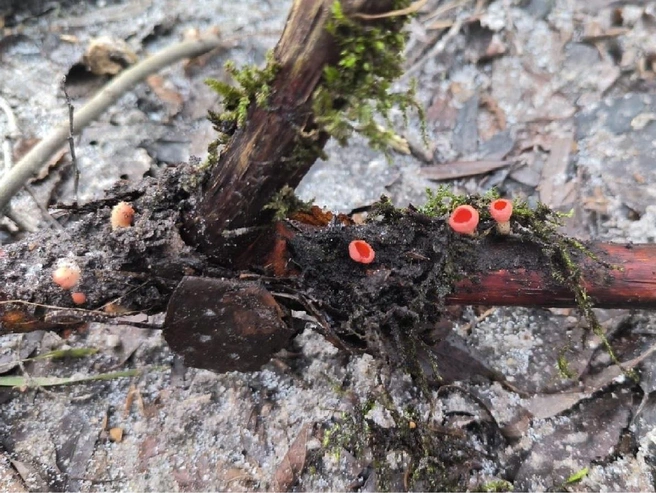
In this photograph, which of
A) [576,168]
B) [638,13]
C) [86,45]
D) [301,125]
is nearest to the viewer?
[301,125]

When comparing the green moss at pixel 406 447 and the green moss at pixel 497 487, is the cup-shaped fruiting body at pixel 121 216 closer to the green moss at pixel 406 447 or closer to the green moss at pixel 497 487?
the green moss at pixel 406 447

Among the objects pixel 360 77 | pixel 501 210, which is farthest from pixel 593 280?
pixel 360 77

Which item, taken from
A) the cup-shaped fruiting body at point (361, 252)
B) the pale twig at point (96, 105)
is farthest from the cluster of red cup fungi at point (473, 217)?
the pale twig at point (96, 105)

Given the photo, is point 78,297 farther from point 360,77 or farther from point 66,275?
point 360,77

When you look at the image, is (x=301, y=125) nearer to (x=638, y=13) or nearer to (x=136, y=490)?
(x=136, y=490)

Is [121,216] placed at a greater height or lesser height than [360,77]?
lesser

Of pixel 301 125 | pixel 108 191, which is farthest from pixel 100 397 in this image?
pixel 301 125

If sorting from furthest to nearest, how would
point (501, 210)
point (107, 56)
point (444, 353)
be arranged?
1. point (107, 56)
2. point (444, 353)
3. point (501, 210)
